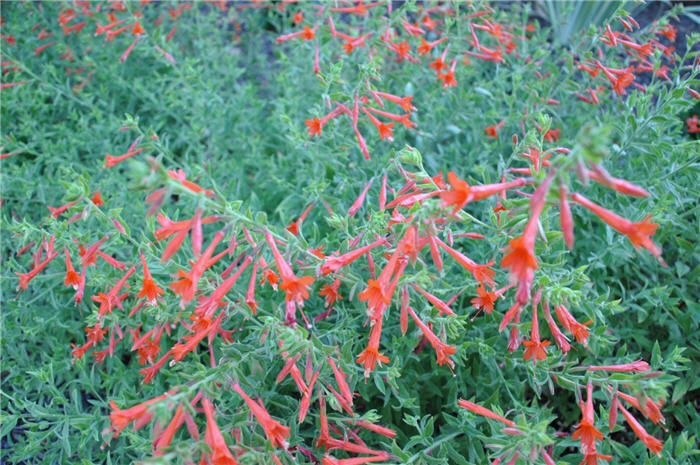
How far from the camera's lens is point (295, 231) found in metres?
2.58

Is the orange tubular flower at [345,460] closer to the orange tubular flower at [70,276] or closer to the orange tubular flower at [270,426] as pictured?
the orange tubular flower at [270,426]

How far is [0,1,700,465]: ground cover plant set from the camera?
6.48ft

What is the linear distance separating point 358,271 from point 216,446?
122 centimetres

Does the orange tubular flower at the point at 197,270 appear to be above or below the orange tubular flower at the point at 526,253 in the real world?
below

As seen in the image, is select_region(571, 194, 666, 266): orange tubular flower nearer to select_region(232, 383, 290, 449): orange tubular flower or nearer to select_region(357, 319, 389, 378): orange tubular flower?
select_region(357, 319, 389, 378): orange tubular flower

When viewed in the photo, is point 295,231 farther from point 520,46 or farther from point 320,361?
point 520,46

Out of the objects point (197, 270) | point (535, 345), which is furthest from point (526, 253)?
point (197, 270)

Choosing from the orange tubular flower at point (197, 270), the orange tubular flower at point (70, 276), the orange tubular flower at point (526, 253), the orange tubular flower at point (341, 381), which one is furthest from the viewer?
the orange tubular flower at point (70, 276)

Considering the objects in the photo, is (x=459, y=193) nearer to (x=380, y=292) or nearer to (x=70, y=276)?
(x=380, y=292)

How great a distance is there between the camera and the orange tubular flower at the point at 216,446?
176cm

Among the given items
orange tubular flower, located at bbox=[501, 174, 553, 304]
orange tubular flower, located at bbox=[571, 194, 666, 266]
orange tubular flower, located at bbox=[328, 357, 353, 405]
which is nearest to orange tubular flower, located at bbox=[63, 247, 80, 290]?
orange tubular flower, located at bbox=[328, 357, 353, 405]

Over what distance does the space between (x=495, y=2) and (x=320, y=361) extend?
544 centimetres

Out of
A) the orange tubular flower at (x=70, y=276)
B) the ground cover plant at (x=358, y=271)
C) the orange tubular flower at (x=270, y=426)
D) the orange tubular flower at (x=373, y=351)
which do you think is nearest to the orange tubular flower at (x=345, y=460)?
the ground cover plant at (x=358, y=271)

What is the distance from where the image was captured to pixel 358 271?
2799mm
